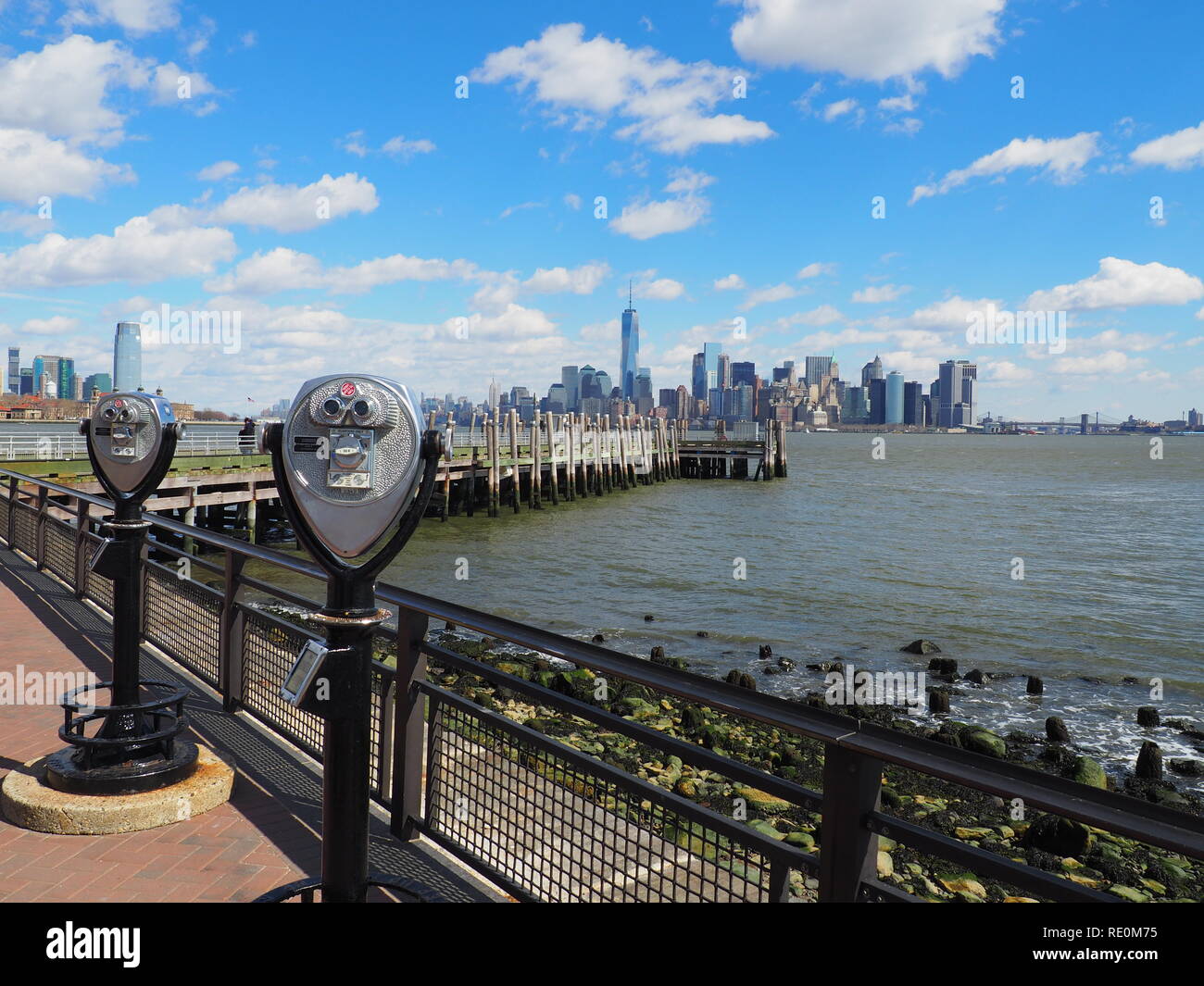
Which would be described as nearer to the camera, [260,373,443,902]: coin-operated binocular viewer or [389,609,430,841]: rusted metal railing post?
[260,373,443,902]: coin-operated binocular viewer

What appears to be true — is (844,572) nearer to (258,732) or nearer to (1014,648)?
(1014,648)

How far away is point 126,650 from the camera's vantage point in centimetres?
453

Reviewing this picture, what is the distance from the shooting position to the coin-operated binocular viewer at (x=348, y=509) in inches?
111

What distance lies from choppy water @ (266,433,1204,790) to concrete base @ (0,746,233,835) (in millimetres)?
10570

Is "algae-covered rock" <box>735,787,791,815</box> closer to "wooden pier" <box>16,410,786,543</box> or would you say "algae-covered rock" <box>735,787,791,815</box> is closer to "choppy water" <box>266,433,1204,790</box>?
"wooden pier" <box>16,410,786,543</box>

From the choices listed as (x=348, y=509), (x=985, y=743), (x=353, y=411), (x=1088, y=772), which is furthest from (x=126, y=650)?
(x=985, y=743)

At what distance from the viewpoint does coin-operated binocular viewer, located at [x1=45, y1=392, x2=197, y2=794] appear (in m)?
4.18

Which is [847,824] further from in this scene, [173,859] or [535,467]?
[535,467]

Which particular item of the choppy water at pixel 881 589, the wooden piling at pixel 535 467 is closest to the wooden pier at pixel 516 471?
the wooden piling at pixel 535 467

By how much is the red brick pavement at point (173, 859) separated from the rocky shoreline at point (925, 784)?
83.4 inches

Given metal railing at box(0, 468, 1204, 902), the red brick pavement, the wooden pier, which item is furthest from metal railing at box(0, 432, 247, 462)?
the red brick pavement

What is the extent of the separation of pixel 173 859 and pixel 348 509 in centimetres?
190

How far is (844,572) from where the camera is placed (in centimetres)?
2520

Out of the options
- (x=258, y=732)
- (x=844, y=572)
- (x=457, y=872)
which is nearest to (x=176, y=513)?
(x=844, y=572)
